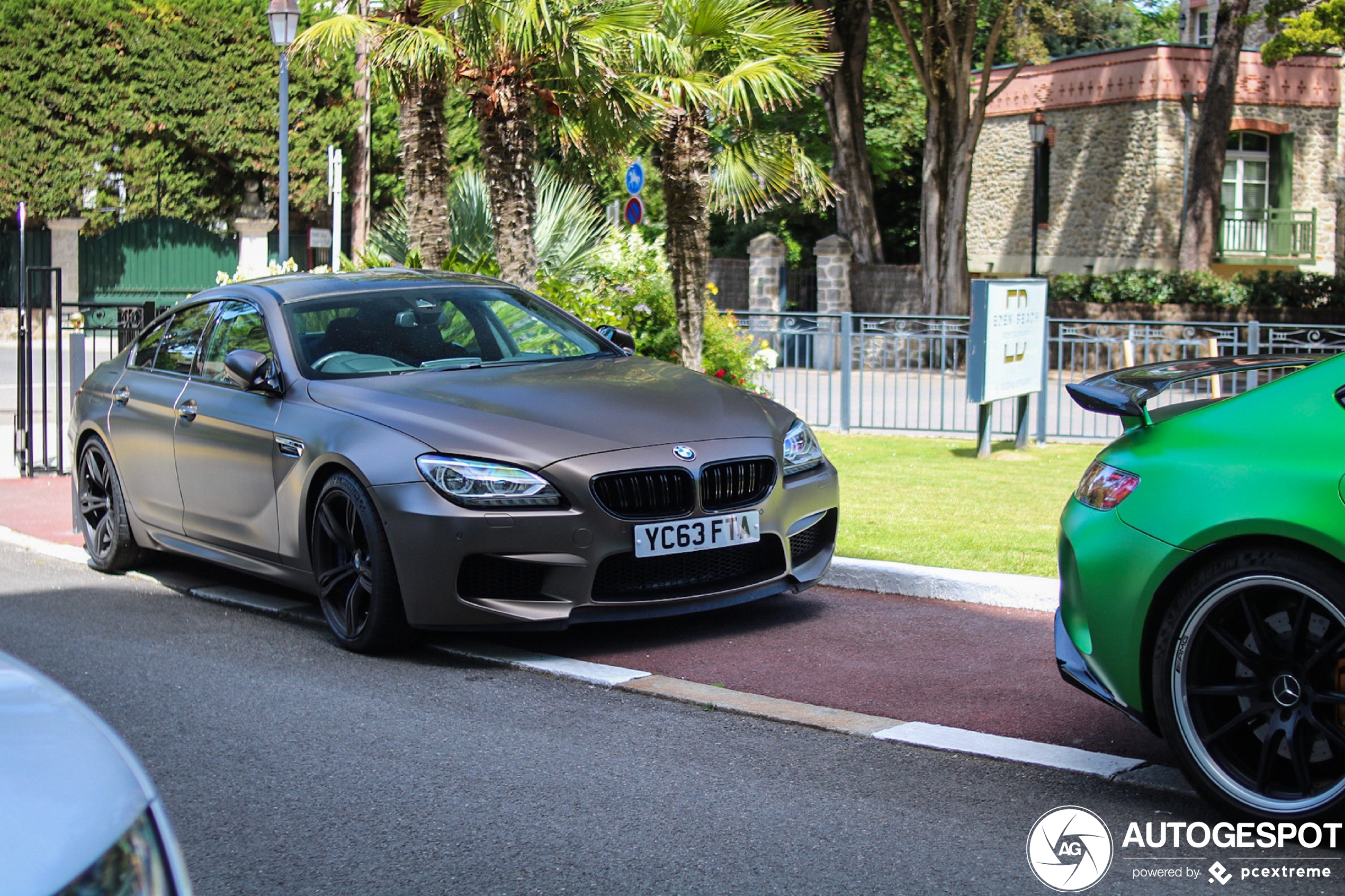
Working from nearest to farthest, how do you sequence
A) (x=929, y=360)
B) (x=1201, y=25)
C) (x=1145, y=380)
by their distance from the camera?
(x=1145, y=380) < (x=929, y=360) < (x=1201, y=25)

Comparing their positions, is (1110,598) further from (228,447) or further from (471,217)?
(471,217)

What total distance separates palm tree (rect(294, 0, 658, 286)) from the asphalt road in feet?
25.7

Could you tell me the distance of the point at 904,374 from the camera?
16422 mm

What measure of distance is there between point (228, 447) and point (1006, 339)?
8277 mm

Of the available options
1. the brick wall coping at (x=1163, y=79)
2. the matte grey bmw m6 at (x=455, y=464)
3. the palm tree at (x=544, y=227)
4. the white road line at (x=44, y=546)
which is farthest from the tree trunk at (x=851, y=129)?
the matte grey bmw m6 at (x=455, y=464)

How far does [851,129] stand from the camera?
31062 millimetres

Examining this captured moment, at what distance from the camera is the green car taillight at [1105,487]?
417cm

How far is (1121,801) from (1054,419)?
13.0 m

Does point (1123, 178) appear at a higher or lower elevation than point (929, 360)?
higher

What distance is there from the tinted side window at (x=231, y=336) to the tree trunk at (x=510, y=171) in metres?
5.66

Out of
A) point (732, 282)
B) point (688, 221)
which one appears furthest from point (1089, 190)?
point (688, 221)

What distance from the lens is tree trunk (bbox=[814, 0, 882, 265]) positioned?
30.9 metres

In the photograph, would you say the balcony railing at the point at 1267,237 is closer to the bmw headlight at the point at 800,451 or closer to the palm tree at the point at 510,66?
the palm tree at the point at 510,66

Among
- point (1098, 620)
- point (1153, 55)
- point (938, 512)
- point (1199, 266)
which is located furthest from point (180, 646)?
point (1153, 55)
